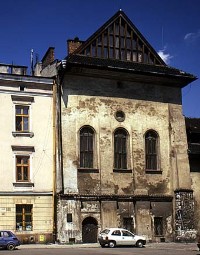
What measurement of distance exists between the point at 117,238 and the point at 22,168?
7835mm

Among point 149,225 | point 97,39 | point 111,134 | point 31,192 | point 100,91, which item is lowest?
point 149,225

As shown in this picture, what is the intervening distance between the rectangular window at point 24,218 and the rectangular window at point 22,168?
5.89 feet

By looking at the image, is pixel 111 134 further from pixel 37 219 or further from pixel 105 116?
pixel 37 219

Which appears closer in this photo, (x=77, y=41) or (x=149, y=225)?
(x=149, y=225)

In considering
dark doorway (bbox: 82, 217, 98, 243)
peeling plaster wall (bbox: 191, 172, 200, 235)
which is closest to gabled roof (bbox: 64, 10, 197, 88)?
peeling plaster wall (bbox: 191, 172, 200, 235)

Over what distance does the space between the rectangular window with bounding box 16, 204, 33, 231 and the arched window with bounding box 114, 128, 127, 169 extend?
7068 mm

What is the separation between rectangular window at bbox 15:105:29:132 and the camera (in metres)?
32.1

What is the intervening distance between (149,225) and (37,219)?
8220 millimetres

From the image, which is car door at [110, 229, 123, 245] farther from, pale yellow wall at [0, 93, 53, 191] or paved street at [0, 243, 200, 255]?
pale yellow wall at [0, 93, 53, 191]

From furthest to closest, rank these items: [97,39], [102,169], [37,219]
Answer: [97,39], [102,169], [37,219]

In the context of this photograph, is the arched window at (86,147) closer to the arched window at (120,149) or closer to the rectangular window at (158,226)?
the arched window at (120,149)

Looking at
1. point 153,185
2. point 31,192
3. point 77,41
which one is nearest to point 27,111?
point 31,192

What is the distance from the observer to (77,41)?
1451 inches

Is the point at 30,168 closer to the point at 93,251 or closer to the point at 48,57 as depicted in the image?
the point at 93,251
